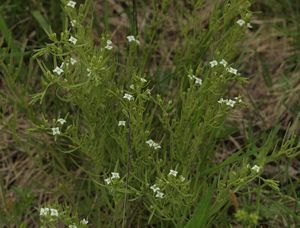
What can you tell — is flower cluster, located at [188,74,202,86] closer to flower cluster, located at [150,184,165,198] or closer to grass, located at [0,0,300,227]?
grass, located at [0,0,300,227]

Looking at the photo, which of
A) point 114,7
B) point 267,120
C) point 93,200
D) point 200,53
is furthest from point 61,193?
point 114,7

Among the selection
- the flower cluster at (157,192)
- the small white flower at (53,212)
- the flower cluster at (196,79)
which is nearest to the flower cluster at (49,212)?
the small white flower at (53,212)

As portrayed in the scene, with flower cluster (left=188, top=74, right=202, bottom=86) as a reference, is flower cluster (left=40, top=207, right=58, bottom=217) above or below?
below

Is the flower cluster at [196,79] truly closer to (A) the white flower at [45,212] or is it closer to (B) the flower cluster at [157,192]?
(B) the flower cluster at [157,192]

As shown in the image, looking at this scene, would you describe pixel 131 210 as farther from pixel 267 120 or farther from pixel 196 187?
pixel 267 120

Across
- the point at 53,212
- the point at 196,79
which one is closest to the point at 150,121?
the point at 196,79

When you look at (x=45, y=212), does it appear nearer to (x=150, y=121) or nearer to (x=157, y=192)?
(x=157, y=192)

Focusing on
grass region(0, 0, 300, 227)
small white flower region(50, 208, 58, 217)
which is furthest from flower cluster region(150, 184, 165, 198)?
small white flower region(50, 208, 58, 217)

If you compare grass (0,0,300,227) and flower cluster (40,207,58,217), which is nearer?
flower cluster (40,207,58,217)
